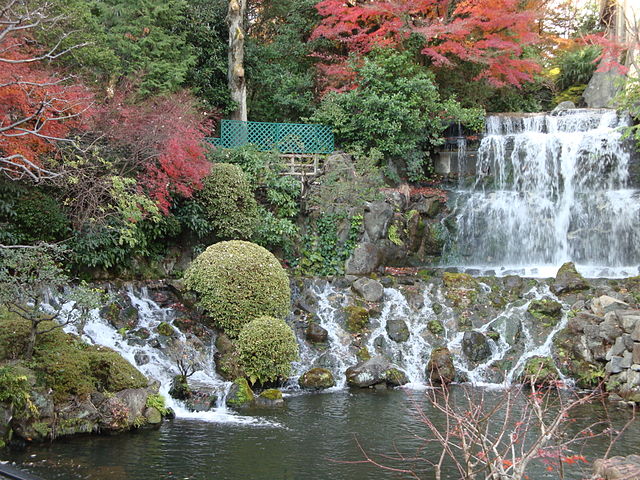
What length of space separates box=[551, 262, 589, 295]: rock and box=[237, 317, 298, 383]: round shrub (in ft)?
22.6

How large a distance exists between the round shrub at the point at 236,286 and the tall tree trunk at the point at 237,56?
8267 millimetres

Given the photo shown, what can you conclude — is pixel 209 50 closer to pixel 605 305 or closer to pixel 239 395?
pixel 239 395

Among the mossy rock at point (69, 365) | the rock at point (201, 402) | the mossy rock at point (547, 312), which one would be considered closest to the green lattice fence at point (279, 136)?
the mossy rock at point (547, 312)

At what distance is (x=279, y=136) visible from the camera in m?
18.8

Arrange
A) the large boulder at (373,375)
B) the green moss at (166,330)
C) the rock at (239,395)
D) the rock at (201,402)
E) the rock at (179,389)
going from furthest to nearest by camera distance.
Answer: the green moss at (166,330) → the large boulder at (373,375) → the rock at (239,395) → the rock at (179,389) → the rock at (201,402)

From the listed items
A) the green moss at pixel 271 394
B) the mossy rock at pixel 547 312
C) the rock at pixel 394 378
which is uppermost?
the mossy rock at pixel 547 312

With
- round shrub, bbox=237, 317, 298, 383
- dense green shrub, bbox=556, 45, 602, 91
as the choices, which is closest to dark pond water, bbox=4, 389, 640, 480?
round shrub, bbox=237, 317, 298, 383

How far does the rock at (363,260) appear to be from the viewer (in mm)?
15836

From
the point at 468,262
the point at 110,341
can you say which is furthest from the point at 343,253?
the point at 110,341

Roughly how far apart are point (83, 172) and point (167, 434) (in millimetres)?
6147

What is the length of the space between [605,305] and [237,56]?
1295cm

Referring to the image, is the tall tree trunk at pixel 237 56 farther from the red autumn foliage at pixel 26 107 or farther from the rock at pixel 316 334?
the rock at pixel 316 334

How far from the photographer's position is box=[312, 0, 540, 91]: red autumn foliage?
62.1 ft

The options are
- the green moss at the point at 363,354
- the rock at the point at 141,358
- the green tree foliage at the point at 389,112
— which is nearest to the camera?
the rock at the point at 141,358
